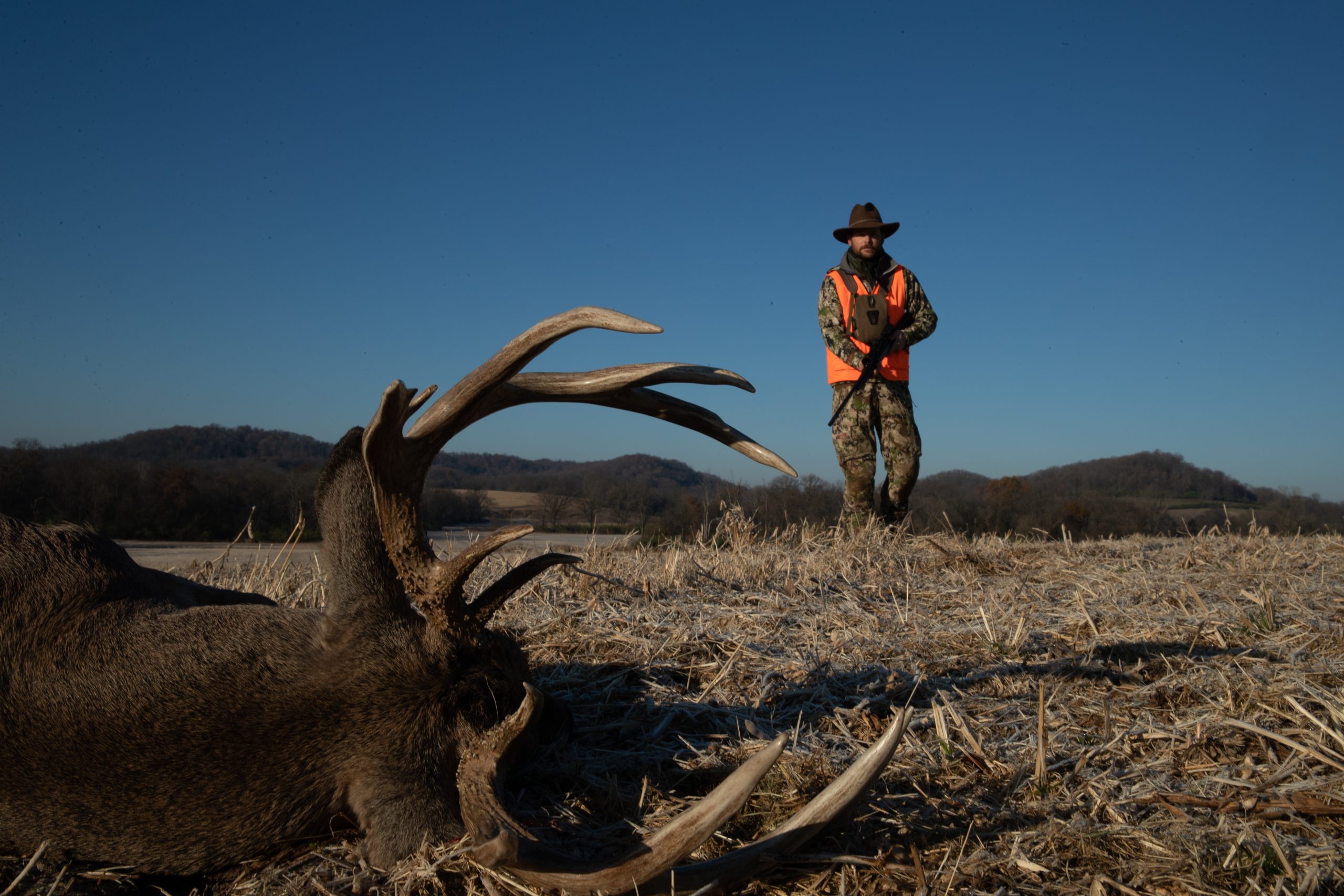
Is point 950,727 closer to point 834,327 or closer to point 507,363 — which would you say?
point 507,363

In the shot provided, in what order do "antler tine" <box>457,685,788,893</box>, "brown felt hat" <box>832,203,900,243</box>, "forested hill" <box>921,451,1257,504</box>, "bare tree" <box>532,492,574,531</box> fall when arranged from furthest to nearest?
"forested hill" <box>921,451,1257,504</box>
"bare tree" <box>532,492,574,531</box>
"brown felt hat" <box>832,203,900,243</box>
"antler tine" <box>457,685,788,893</box>

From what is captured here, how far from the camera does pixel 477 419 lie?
7.22ft

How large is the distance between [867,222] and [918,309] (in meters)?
1.15

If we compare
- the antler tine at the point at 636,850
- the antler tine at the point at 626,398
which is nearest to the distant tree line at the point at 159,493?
the antler tine at the point at 626,398

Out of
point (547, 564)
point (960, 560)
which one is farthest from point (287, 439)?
point (547, 564)

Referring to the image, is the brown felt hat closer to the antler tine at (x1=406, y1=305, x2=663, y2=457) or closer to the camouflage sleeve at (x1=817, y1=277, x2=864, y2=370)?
the camouflage sleeve at (x1=817, y1=277, x2=864, y2=370)

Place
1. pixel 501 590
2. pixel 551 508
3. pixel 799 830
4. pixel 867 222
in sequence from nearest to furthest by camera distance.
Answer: pixel 799 830
pixel 501 590
pixel 867 222
pixel 551 508

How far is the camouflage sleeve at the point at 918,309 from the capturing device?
8906mm

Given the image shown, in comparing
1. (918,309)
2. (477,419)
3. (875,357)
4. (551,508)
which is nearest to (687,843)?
(477,419)

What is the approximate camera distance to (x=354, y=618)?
231cm

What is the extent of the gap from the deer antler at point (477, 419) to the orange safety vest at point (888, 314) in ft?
22.7

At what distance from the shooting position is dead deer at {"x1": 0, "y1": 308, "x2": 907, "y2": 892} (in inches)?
79.7

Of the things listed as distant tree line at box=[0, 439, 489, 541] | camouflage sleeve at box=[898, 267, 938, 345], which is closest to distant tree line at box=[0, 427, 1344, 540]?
distant tree line at box=[0, 439, 489, 541]

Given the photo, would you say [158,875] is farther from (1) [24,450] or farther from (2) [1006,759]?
(1) [24,450]
